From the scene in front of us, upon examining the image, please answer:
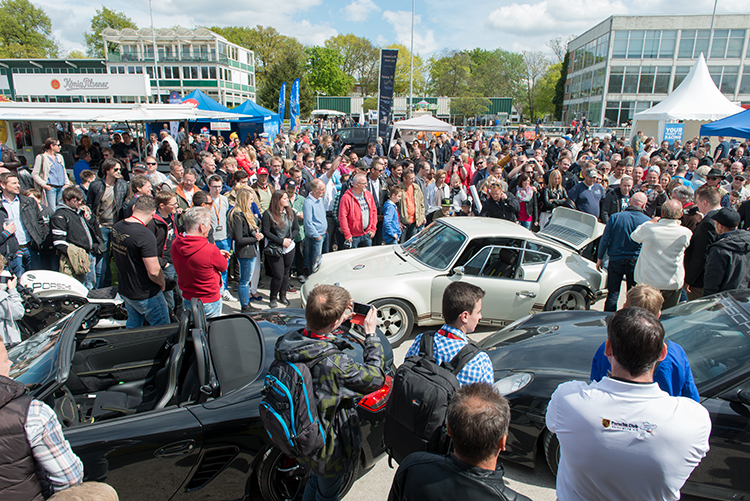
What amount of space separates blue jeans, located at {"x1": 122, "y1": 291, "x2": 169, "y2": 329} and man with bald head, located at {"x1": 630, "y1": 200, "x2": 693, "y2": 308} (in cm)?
531

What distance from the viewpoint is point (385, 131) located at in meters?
15.4

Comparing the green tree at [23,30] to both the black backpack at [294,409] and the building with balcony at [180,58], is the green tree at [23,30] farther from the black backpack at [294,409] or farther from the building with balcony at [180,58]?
the black backpack at [294,409]

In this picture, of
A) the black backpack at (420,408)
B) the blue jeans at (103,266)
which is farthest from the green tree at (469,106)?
the black backpack at (420,408)

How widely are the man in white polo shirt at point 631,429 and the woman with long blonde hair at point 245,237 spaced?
491 centimetres

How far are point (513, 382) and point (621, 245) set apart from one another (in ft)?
11.0

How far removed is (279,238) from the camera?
20.5ft

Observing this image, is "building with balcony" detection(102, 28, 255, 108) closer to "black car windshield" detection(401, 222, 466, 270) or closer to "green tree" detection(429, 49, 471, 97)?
"green tree" detection(429, 49, 471, 97)

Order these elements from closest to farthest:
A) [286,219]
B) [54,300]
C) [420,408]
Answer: [420,408] < [54,300] < [286,219]

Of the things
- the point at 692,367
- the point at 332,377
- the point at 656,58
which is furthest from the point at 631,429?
the point at 656,58

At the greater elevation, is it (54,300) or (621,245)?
(621,245)

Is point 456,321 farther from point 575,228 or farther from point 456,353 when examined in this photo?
point 575,228

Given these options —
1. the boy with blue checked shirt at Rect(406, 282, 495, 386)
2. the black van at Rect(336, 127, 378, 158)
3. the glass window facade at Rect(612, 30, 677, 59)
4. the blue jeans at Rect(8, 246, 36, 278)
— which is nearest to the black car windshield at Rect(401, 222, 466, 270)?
the boy with blue checked shirt at Rect(406, 282, 495, 386)

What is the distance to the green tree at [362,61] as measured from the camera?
8075 centimetres

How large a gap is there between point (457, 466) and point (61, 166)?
36.6 ft
